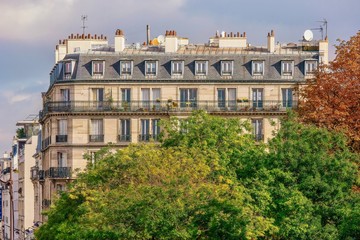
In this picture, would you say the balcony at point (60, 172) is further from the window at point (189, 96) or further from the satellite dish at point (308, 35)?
the satellite dish at point (308, 35)

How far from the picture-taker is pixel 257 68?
114m

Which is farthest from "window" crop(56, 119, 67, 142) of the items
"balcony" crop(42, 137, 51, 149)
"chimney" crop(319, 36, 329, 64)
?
"chimney" crop(319, 36, 329, 64)

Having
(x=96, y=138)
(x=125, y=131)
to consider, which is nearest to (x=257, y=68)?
(x=125, y=131)

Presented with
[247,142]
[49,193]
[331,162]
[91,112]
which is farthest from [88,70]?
[331,162]

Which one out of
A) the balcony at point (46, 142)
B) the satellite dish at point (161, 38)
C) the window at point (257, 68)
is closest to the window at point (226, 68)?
the window at point (257, 68)

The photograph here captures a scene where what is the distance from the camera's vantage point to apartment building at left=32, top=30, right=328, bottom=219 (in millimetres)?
112250

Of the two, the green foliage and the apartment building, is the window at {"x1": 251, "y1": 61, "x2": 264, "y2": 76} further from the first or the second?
the green foliage

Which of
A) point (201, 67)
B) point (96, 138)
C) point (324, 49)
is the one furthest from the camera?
point (324, 49)

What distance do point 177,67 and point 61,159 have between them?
11.7 m

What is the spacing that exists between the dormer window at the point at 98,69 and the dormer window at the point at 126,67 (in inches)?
59.1

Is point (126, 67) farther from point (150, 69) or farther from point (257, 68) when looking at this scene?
point (257, 68)

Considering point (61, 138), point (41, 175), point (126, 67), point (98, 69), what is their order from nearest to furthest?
point (98, 69) → point (61, 138) → point (126, 67) → point (41, 175)

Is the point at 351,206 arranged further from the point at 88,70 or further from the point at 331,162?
the point at 88,70

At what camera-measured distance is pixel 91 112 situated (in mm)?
112062
